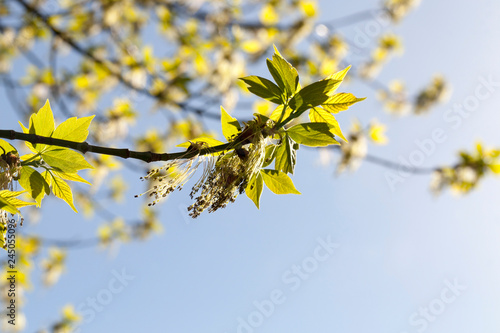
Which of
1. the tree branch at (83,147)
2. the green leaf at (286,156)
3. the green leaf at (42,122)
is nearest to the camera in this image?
the tree branch at (83,147)

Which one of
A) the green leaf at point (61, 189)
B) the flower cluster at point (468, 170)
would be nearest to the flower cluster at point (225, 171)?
the green leaf at point (61, 189)

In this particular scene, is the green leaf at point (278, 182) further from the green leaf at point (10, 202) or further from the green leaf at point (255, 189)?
the green leaf at point (10, 202)

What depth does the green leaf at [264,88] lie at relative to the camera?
88cm

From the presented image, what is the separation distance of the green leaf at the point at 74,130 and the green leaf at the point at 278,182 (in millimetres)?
433

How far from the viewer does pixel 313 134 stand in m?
0.86

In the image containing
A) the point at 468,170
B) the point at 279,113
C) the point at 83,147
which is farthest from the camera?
the point at 468,170

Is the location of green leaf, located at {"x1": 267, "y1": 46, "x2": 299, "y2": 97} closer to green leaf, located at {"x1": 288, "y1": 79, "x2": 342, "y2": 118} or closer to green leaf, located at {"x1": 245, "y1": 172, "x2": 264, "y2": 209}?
green leaf, located at {"x1": 288, "y1": 79, "x2": 342, "y2": 118}

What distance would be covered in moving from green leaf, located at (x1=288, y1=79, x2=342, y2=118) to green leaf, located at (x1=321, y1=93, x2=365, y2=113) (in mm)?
44

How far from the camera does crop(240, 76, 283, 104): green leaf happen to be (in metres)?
0.88

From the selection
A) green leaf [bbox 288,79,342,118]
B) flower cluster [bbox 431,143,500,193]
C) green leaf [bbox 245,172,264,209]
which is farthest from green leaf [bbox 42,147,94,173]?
flower cluster [bbox 431,143,500,193]

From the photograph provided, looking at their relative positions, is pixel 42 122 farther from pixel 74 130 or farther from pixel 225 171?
pixel 225 171

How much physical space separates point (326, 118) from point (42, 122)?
651 mm

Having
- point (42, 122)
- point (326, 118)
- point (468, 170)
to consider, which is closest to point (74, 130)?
point (42, 122)

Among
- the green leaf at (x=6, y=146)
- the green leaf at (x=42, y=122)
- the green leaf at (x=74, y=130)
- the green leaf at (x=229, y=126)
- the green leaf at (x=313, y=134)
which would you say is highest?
the green leaf at (x=6, y=146)
